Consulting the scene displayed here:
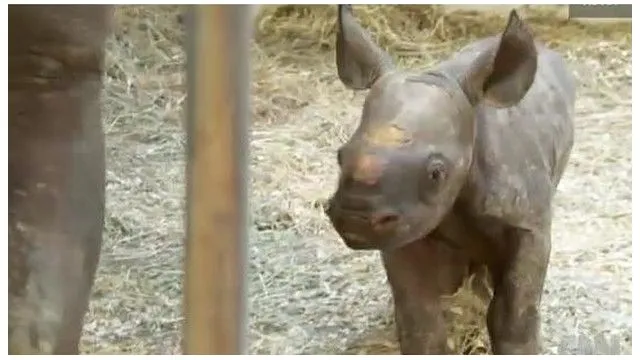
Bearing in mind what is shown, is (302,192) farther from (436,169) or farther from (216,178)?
(216,178)

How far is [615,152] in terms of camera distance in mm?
1600

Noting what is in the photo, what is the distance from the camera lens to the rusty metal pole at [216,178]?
0.77m

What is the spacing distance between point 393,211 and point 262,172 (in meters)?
0.57

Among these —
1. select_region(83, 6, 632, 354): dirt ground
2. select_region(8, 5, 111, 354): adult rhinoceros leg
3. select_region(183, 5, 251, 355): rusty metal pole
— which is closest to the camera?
select_region(183, 5, 251, 355): rusty metal pole

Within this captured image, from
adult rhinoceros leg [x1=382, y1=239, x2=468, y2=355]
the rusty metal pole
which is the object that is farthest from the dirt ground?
the rusty metal pole

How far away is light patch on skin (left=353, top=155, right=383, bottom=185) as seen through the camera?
0.99m

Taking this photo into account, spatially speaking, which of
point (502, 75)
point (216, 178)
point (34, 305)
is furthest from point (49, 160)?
point (502, 75)

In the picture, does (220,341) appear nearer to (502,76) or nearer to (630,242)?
(502,76)

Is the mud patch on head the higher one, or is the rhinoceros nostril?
the mud patch on head

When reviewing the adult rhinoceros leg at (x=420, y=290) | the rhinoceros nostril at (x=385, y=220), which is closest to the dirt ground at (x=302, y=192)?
the adult rhinoceros leg at (x=420, y=290)

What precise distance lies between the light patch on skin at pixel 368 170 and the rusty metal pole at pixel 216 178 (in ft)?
0.67

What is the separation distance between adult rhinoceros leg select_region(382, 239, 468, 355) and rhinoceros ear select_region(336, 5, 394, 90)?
171 millimetres

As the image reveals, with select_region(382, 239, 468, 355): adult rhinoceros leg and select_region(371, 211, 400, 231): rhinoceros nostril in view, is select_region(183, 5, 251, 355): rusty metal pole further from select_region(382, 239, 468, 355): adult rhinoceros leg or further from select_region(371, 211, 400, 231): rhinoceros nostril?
select_region(382, 239, 468, 355): adult rhinoceros leg

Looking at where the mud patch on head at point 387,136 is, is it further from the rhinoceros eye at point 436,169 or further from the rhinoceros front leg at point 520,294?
the rhinoceros front leg at point 520,294
